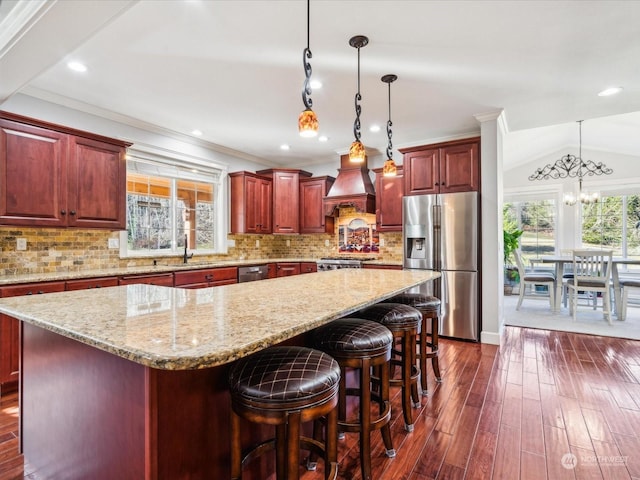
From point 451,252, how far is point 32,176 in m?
4.18

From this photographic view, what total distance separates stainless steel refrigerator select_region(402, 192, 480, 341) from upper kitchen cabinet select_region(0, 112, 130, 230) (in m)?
3.36

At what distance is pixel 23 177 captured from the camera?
288 cm

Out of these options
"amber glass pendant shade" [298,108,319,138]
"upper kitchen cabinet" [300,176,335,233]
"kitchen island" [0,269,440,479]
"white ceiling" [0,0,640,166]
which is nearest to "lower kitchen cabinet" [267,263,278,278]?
"upper kitchen cabinet" [300,176,335,233]

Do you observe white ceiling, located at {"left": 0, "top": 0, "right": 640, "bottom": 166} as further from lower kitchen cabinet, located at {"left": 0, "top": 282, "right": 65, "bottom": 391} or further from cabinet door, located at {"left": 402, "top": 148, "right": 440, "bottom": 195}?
lower kitchen cabinet, located at {"left": 0, "top": 282, "right": 65, "bottom": 391}

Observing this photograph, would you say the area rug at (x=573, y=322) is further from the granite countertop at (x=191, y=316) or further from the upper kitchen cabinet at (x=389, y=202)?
the granite countertop at (x=191, y=316)

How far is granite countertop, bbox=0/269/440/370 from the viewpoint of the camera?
93 cm

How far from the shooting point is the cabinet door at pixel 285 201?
5.55 meters

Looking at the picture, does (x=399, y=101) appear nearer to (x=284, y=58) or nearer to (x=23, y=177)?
(x=284, y=58)

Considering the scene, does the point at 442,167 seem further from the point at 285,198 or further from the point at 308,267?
the point at 285,198

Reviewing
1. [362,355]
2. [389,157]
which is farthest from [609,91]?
[362,355]

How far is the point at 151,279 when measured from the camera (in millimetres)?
3510

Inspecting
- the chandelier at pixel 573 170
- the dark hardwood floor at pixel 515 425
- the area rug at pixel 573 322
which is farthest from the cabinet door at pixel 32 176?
the chandelier at pixel 573 170

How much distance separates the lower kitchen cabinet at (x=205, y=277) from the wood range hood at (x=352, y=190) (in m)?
1.77

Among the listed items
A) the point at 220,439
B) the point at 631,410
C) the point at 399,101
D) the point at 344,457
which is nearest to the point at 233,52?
the point at 399,101
